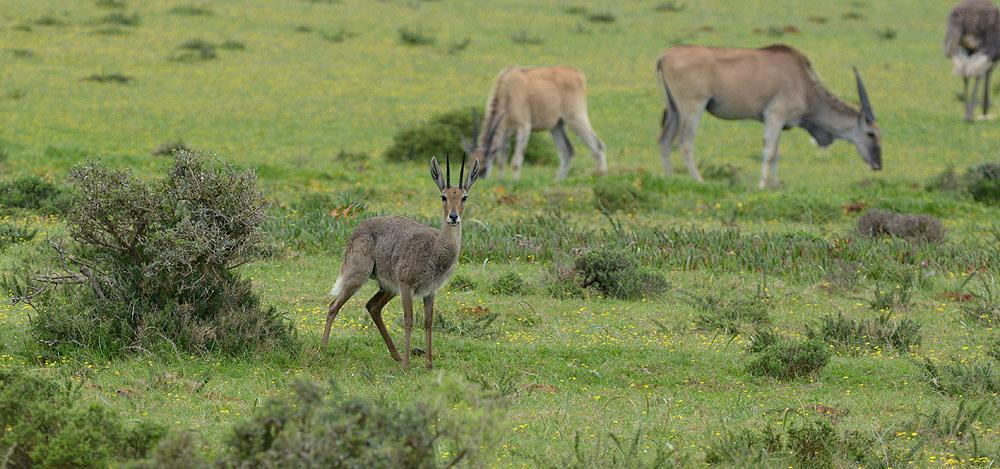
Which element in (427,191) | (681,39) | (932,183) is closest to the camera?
(427,191)

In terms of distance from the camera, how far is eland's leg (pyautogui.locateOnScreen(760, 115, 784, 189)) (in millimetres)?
18062

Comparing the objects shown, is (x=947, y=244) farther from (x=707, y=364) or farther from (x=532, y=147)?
(x=532, y=147)

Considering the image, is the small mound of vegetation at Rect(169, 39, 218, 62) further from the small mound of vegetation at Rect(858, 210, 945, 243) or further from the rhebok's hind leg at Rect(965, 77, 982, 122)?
the small mound of vegetation at Rect(858, 210, 945, 243)

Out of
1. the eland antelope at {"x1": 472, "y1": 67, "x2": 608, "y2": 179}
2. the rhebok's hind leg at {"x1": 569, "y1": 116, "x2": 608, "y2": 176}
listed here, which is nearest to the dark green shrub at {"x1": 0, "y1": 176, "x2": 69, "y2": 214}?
the eland antelope at {"x1": 472, "y1": 67, "x2": 608, "y2": 179}

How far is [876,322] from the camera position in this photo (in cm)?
998

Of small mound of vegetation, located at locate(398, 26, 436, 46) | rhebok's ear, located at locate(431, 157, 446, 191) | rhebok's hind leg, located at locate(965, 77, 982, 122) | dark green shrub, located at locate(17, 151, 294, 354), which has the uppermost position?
rhebok's ear, located at locate(431, 157, 446, 191)

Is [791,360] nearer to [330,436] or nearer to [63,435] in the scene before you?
[330,436]

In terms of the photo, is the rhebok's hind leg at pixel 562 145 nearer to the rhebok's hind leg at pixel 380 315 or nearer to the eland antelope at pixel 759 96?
the eland antelope at pixel 759 96

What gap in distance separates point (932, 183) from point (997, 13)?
7584mm

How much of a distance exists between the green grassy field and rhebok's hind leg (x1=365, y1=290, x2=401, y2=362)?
137mm

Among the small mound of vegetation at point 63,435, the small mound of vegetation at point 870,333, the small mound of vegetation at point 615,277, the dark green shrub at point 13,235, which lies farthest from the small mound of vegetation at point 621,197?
the small mound of vegetation at point 63,435

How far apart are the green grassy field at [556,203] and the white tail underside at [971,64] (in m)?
0.85

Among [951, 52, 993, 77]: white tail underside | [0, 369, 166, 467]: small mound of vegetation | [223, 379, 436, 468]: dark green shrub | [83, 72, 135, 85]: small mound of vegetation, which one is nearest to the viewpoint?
[223, 379, 436, 468]: dark green shrub

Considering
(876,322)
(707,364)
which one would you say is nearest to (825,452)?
Answer: (707,364)
